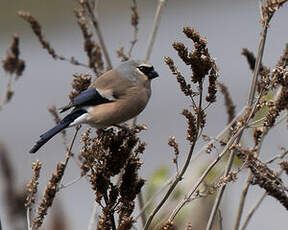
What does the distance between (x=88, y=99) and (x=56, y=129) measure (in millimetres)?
349

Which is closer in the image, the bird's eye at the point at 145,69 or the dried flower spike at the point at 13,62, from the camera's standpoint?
the bird's eye at the point at 145,69

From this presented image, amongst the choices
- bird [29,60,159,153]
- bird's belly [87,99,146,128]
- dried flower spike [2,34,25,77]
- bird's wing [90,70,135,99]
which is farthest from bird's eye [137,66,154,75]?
dried flower spike [2,34,25,77]

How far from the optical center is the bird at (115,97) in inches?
180

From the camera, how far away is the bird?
4.58m

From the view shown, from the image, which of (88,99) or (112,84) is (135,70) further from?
(88,99)

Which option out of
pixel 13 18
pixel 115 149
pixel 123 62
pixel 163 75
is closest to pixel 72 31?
pixel 13 18

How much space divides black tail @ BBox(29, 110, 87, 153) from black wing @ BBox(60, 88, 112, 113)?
7 centimetres

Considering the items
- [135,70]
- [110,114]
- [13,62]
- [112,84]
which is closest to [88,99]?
[110,114]

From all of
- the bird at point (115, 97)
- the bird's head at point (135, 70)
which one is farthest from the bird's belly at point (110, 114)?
the bird's head at point (135, 70)

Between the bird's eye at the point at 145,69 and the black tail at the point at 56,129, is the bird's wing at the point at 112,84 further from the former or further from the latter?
the black tail at the point at 56,129

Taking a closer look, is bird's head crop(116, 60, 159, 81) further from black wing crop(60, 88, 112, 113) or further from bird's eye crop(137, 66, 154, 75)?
black wing crop(60, 88, 112, 113)

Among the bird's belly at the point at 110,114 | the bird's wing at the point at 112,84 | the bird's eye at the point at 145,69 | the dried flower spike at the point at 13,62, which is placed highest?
the dried flower spike at the point at 13,62

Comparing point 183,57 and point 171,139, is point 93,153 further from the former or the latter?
point 183,57

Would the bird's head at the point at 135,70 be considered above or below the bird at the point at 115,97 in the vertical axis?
above
